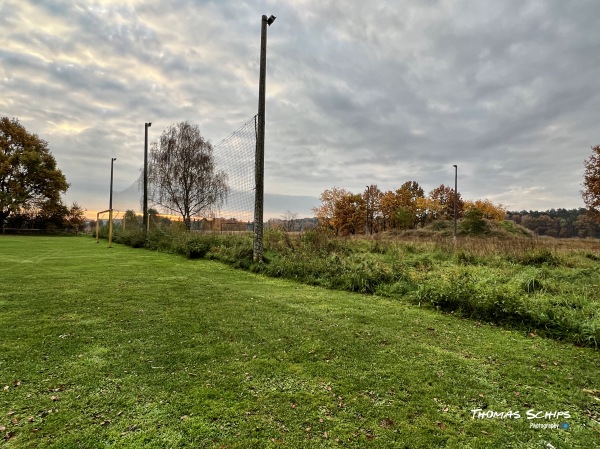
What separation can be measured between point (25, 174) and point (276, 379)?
135 feet

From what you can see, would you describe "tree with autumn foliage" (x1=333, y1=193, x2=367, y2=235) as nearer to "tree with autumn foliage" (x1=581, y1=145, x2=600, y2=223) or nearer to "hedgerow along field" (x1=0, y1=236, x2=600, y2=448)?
"tree with autumn foliage" (x1=581, y1=145, x2=600, y2=223)

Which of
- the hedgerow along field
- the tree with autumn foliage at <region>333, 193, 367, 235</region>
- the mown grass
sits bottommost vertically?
the hedgerow along field

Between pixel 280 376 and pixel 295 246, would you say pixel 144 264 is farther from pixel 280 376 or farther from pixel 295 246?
pixel 280 376

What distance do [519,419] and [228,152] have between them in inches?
470

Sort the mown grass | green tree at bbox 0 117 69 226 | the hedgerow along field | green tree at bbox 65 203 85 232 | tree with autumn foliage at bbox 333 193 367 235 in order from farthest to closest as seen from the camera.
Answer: tree with autumn foliage at bbox 333 193 367 235 < green tree at bbox 65 203 85 232 < green tree at bbox 0 117 69 226 < the mown grass < the hedgerow along field

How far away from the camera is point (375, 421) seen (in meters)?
2.30

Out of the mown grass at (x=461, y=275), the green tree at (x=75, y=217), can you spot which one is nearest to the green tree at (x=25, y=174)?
the green tree at (x=75, y=217)

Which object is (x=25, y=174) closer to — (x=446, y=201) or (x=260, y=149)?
(x=260, y=149)

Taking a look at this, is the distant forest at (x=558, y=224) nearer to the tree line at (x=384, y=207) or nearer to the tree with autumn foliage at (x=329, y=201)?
the tree line at (x=384, y=207)

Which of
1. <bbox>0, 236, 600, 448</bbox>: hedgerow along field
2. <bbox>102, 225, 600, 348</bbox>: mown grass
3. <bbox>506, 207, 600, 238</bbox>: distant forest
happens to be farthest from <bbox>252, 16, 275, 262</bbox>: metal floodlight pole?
<bbox>506, 207, 600, 238</bbox>: distant forest

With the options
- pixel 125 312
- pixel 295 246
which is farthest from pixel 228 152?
pixel 125 312

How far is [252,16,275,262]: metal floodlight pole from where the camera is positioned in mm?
10109

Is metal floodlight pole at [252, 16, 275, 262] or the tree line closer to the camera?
metal floodlight pole at [252, 16, 275, 262]

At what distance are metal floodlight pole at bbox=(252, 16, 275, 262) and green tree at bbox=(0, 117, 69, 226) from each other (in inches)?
1294
